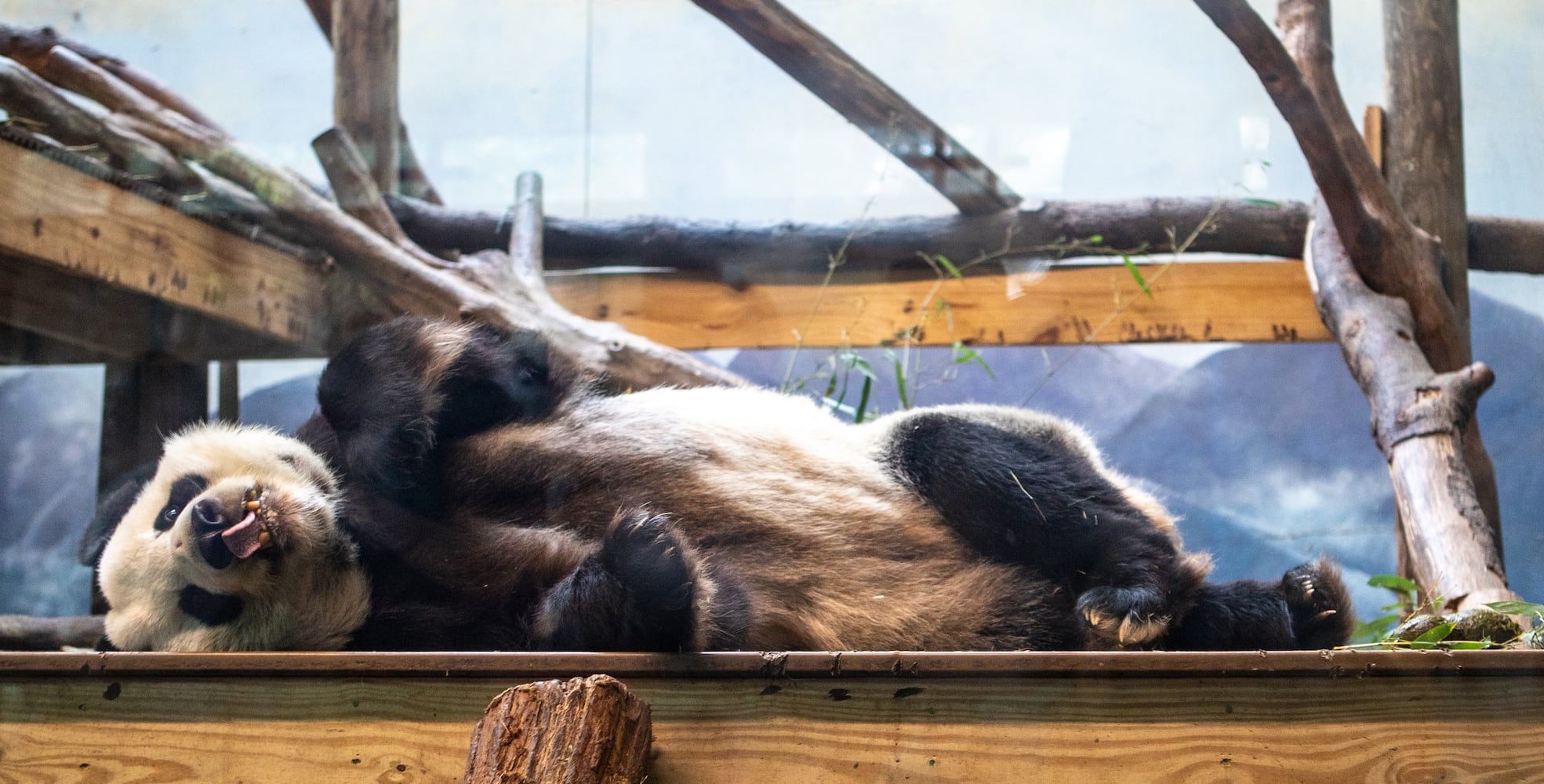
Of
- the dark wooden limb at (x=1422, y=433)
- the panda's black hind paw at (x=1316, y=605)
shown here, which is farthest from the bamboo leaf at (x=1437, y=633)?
the dark wooden limb at (x=1422, y=433)

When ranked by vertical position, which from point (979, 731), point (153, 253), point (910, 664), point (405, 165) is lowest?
point (979, 731)

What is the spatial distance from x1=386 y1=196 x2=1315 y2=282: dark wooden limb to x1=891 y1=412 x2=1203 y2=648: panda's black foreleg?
5.36 feet

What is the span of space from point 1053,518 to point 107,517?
7.12 ft

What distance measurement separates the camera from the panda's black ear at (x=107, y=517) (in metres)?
2.37

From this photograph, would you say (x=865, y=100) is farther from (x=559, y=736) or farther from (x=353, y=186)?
(x=559, y=736)

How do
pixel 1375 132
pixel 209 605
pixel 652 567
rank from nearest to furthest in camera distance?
pixel 652 567
pixel 209 605
pixel 1375 132

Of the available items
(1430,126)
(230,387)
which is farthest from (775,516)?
(1430,126)

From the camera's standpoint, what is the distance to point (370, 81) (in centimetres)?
433

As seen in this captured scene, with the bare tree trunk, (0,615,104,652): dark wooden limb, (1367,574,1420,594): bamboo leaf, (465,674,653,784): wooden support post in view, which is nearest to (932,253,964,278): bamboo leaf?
the bare tree trunk

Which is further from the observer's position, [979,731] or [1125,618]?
[1125,618]

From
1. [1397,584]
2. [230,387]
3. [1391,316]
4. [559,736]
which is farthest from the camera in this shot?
[230,387]

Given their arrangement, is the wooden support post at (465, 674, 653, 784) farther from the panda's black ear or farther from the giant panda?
the panda's black ear

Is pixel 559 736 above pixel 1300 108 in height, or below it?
below

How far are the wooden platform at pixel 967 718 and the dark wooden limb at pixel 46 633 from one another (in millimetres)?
2183
